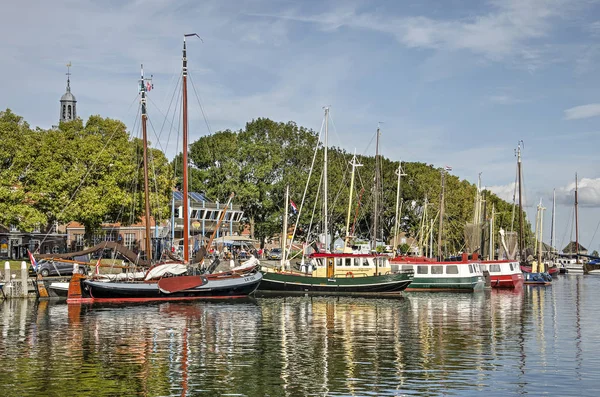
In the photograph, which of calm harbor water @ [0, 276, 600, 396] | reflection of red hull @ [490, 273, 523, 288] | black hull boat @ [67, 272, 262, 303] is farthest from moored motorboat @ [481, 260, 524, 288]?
black hull boat @ [67, 272, 262, 303]

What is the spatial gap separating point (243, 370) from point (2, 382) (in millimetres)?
8857

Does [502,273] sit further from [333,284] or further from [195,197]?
[195,197]

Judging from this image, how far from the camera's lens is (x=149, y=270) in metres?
60.2

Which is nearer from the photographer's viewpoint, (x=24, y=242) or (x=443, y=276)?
(x=443, y=276)

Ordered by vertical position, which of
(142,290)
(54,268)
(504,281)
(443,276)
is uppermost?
(54,268)

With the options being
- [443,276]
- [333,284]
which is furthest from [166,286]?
[443,276]

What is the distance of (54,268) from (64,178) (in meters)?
10.8

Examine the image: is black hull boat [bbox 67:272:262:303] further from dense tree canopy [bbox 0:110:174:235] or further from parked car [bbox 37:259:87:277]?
dense tree canopy [bbox 0:110:174:235]

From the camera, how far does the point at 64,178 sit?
75438mm

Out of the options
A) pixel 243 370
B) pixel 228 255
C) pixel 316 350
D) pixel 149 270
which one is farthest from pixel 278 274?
pixel 243 370

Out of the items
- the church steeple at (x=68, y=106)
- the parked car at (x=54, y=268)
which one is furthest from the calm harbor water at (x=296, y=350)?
the church steeple at (x=68, y=106)

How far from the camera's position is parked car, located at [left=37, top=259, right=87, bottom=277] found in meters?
67.6

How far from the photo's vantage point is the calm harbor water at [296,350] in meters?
27.2

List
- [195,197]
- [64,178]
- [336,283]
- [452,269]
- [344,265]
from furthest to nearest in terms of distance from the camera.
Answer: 1. [195,197]
2. [452,269]
3. [64,178]
4. [344,265]
5. [336,283]
